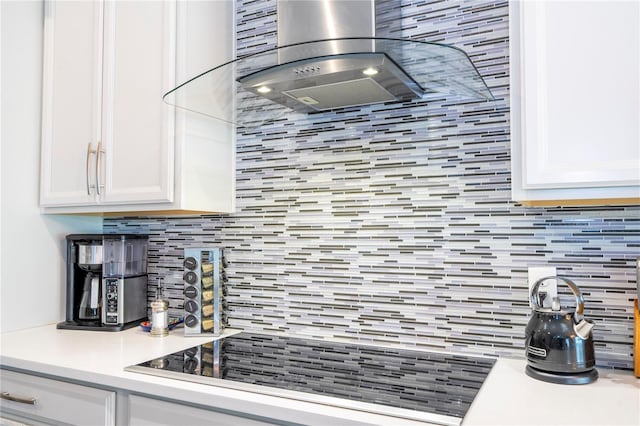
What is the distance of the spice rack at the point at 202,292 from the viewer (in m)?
1.83

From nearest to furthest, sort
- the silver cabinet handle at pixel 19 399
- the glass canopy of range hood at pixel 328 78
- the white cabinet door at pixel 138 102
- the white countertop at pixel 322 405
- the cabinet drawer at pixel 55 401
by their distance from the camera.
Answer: the white countertop at pixel 322 405 → the glass canopy of range hood at pixel 328 78 → the cabinet drawer at pixel 55 401 → the silver cabinet handle at pixel 19 399 → the white cabinet door at pixel 138 102

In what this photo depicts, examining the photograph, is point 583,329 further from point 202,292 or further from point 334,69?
point 202,292

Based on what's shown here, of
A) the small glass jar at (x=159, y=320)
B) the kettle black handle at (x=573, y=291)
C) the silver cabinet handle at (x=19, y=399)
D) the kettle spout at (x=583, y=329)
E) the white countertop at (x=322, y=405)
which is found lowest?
the silver cabinet handle at (x=19, y=399)

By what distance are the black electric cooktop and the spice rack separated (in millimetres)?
116

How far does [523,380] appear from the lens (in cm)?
130

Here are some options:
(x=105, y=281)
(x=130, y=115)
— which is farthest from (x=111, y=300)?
(x=130, y=115)

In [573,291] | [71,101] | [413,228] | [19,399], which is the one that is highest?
[71,101]

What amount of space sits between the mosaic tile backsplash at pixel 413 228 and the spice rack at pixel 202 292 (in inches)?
5.1

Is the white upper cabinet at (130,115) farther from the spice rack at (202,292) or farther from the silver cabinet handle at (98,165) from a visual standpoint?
the spice rack at (202,292)

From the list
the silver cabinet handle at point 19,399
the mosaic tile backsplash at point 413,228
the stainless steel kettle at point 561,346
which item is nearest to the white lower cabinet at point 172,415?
the silver cabinet handle at point 19,399

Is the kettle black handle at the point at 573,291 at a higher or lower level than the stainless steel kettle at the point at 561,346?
higher

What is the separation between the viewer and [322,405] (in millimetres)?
1159

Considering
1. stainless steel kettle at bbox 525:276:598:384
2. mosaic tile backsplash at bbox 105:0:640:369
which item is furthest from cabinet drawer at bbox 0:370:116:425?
stainless steel kettle at bbox 525:276:598:384

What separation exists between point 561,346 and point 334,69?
3.05 ft
